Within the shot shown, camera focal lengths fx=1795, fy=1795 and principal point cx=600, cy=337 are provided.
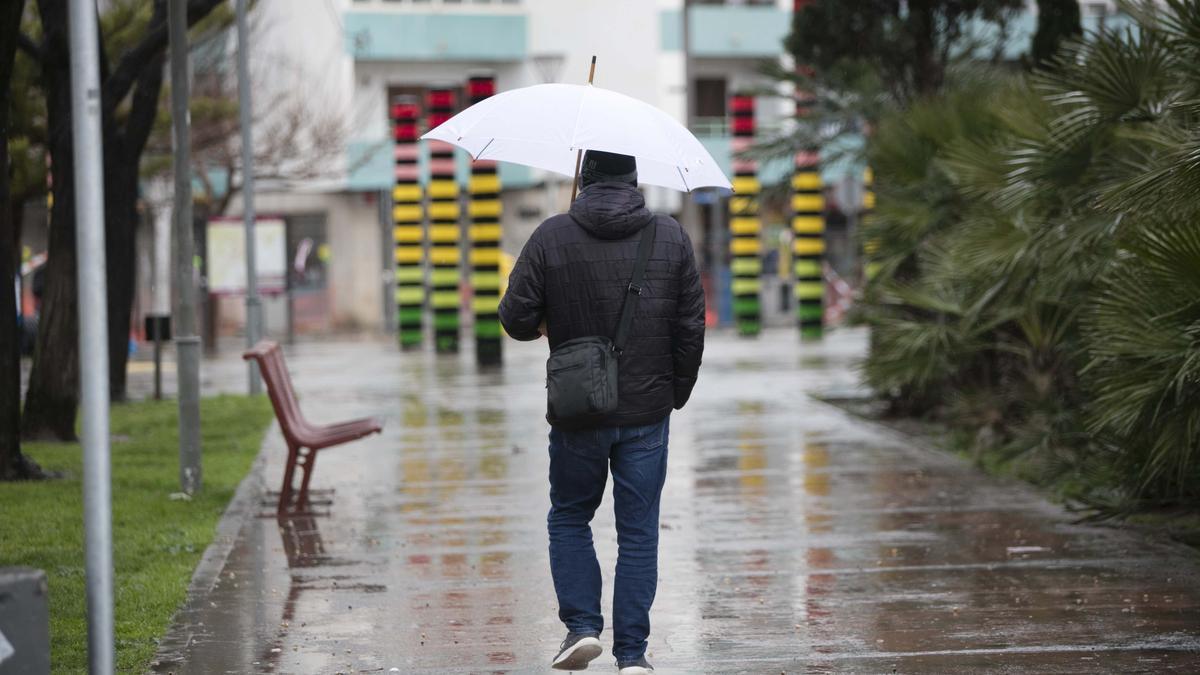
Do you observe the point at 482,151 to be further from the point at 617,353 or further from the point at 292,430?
the point at 292,430

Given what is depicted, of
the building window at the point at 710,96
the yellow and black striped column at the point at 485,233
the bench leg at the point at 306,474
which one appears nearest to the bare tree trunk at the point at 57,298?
the bench leg at the point at 306,474

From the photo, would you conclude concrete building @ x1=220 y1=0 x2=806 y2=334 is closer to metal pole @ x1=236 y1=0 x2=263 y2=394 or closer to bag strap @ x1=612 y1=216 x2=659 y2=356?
metal pole @ x1=236 y1=0 x2=263 y2=394

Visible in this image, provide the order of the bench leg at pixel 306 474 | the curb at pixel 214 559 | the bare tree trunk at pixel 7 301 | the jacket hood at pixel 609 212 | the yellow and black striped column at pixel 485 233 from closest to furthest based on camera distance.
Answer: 1. the jacket hood at pixel 609 212
2. the curb at pixel 214 559
3. the bench leg at pixel 306 474
4. the bare tree trunk at pixel 7 301
5. the yellow and black striped column at pixel 485 233

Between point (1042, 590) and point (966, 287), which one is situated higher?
point (966, 287)

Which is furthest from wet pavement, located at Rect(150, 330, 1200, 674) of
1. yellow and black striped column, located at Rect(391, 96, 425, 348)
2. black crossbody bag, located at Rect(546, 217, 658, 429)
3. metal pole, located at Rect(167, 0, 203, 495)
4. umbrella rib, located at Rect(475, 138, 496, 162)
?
yellow and black striped column, located at Rect(391, 96, 425, 348)

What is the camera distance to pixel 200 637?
23.1 ft

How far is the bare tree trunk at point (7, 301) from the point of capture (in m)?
11.1

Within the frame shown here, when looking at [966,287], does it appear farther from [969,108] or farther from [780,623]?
[780,623]

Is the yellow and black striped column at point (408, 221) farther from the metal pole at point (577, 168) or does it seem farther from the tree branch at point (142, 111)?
the metal pole at point (577, 168)

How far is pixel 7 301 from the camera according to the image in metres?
11.2

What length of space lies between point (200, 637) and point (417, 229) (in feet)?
79.8

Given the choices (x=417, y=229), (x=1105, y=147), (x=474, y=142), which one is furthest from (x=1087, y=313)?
(x=417, y=229)

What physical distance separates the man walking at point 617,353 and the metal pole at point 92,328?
65.2 inches

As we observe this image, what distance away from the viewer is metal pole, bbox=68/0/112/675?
476cm
